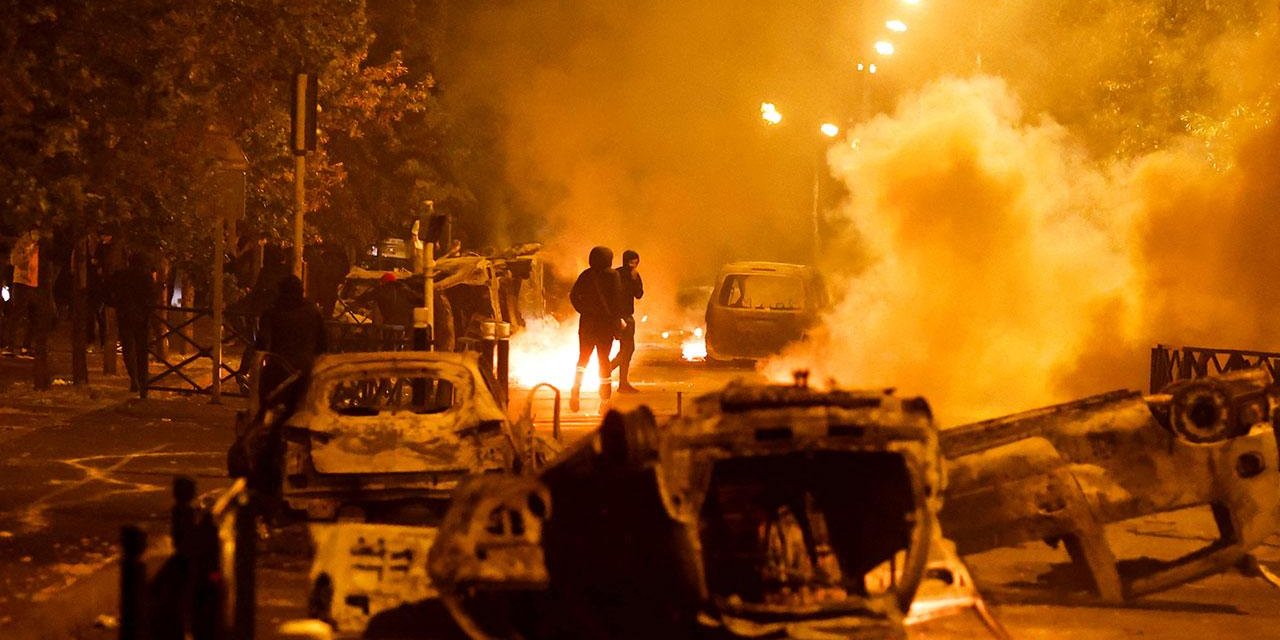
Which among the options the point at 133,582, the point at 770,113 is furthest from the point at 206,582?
the point at 770,113

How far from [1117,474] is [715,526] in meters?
2.27

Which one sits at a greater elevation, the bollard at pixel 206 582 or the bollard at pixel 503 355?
the bollard at pixel 503 355

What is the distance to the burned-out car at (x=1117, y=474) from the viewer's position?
7234 mm

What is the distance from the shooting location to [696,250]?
36656 mm

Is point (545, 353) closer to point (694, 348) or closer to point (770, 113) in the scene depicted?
point (694, 348)

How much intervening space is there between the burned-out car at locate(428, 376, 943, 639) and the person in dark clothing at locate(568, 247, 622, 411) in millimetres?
9847

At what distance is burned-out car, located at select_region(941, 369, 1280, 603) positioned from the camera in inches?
285

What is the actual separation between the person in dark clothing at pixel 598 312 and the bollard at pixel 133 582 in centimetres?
1155

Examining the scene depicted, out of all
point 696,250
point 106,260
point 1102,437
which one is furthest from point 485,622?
point 696,250

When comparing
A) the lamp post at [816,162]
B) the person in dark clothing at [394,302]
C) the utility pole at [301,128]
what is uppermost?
the lamp post at [816,162]

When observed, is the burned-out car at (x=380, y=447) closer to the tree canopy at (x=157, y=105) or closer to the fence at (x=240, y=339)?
the fence at (x=240, y=339)

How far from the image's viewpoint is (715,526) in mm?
6152

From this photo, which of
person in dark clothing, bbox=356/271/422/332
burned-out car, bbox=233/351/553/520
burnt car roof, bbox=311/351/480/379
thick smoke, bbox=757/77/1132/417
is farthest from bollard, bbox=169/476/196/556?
person in dark clothing, bbox=356/271/422/332

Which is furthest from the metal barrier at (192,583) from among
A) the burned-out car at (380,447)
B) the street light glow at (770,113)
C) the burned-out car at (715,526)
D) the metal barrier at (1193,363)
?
the street light glow at (770,113)
